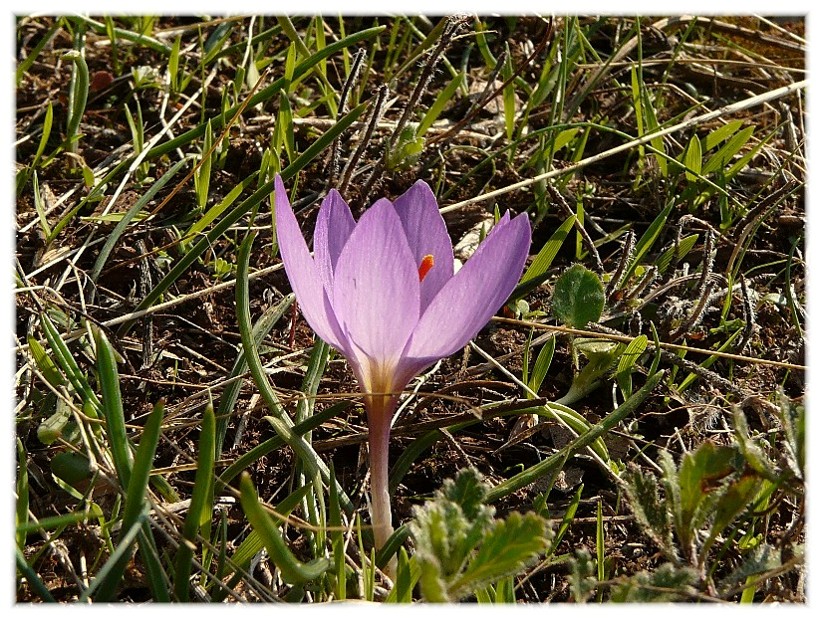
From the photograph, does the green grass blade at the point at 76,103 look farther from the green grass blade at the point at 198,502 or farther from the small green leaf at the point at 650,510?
the small green leaf at the point at 650,510

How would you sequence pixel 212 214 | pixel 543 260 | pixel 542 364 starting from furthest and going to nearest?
pixel 212 214, pixel 543 260, pixel 542 364

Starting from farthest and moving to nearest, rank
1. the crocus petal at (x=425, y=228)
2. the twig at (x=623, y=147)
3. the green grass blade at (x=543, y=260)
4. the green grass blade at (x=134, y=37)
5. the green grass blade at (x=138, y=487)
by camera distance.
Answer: the green grass blade at (x=134, y=37)
the twig at (x=623, y=147)
the green grass blade at (x=543, y=260)
the crocus petal at (x=425, y=228)
the green grass blade at (x=138, y=487)

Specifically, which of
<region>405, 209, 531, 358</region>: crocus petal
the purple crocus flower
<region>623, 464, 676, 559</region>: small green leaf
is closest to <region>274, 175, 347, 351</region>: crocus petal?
the purple crocus flower

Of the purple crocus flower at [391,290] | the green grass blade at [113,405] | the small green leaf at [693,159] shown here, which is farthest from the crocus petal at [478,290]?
the small green leaf at [693,159]

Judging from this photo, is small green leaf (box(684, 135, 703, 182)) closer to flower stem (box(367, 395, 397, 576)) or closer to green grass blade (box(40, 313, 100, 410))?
flower stem (box(367, 395, 397, 576))

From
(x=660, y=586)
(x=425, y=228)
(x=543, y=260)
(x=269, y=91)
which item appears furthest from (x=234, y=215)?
(x=660, y=586)

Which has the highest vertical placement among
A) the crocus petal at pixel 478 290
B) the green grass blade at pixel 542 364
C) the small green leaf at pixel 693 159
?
the small green leaf at pixel 693 159

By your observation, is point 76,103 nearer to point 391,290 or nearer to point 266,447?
point 266,447

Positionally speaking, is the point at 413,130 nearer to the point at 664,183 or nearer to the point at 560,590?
the point at 664,183
